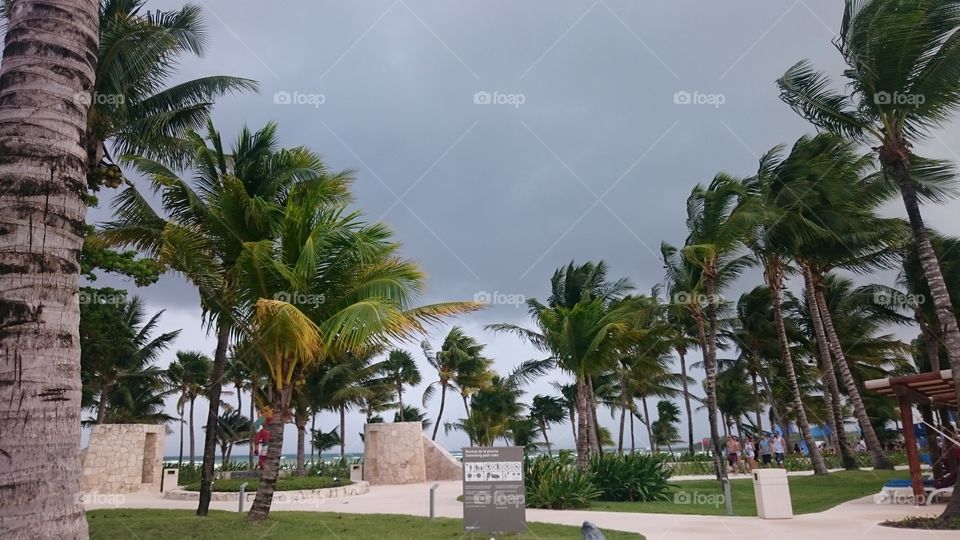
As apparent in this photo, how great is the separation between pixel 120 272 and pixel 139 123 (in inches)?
137

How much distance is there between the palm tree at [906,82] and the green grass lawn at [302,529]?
6.74 m

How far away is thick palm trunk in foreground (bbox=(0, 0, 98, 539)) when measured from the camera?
3051 millimetres

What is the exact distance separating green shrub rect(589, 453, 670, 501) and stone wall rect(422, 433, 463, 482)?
1348cm

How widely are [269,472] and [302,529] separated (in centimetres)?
135

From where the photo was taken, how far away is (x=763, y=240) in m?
21.8

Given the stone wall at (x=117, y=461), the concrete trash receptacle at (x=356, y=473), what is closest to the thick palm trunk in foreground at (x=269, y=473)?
the concrete trash receptacle at (x=356, y=473)

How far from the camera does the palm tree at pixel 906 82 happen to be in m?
10.3

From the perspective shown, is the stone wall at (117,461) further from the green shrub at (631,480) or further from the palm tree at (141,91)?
the green shrub at (631,480)

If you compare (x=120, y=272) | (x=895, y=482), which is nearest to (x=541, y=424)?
(x=895, y=482)

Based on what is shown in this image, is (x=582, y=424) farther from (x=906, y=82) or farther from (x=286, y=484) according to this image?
(x=906, y=82)

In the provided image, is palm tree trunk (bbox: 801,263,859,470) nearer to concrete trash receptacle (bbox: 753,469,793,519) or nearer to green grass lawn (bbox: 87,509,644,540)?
concrete trash receptacle (bbox: 753,469,793,519)

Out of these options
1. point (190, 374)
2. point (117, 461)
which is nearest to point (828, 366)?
point (117, 461)

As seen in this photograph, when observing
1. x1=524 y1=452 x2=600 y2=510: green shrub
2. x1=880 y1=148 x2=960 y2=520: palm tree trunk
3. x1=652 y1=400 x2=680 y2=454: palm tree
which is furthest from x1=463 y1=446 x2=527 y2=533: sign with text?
x1=652 y1=400 x2=680 y2=454: palm tree

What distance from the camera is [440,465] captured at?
28.7 meters
